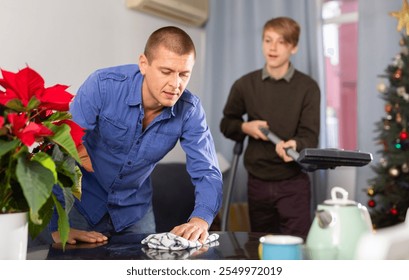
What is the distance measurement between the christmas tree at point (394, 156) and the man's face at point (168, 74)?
1614 millimetres

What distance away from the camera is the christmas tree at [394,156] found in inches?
104

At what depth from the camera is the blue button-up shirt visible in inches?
58.2

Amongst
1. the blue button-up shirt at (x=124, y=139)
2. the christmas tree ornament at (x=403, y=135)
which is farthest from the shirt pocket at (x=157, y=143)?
the christmas tree ornament at (x=403, y=135)

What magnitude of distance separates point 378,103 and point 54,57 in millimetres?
1853

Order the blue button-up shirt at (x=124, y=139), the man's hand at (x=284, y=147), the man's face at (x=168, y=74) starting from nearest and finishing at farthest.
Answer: the man's face at (x=168, y=74) → the blue button-up shirt at (x=124, y=139) → the man's hand at (x=284, y=147)

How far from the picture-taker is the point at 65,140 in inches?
33.1

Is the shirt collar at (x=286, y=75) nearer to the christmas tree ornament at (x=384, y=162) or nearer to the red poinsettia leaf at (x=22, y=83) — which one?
the christmas tree ornament at (x=384, y=162)

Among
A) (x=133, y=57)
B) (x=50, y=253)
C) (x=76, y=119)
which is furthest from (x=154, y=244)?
(x=133, y=57)

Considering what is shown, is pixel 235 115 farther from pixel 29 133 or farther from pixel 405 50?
pixel 29 133

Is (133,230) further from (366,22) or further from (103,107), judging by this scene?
(366,22)

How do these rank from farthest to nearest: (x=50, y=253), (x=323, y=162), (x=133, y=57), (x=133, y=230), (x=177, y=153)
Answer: (x=177, y=153) → (x=133, y=57) → (x=133, y=230) → (x=323, y=162) → (x=50, y=253)

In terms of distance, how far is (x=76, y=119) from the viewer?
143 centimetres

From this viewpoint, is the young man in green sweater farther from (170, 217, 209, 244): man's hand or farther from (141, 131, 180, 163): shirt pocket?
(170, 217, 209, 244): man's hand

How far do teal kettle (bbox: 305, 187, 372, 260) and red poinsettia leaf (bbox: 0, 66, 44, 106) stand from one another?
1.60 ft
